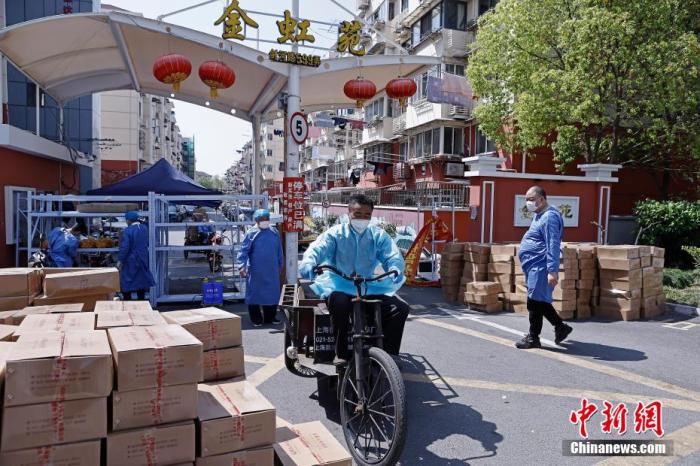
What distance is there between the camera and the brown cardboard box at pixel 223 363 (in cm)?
339

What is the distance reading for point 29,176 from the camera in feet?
35.6

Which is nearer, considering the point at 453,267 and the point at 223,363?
the point at 223,363

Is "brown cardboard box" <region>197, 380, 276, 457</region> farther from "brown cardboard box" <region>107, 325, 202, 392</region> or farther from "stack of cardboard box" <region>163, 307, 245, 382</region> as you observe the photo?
"stack of cardboard box" <region>163, 307, 245, 382</region>

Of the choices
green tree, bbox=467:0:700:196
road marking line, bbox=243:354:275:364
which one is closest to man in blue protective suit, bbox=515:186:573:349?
road marking line, bbox=243:354:275:364

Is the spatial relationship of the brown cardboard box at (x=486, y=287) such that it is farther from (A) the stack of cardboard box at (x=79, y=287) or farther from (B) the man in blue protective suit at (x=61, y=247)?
(B) the man in blue protective suit at (x=61, y=247)

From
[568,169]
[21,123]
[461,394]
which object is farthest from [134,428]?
[568,169]

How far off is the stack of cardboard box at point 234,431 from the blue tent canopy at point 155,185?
7538 mm

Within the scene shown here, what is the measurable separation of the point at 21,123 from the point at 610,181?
17589mm

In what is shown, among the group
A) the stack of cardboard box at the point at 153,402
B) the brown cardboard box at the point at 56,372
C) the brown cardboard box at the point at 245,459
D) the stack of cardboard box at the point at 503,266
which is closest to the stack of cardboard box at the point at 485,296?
the stack of cardboard box at the point at 503,266

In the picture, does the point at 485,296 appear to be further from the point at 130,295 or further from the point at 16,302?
the point at 16,302

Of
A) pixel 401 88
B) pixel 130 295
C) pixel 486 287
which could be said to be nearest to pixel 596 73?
pixel 401 88

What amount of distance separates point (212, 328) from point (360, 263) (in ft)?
4.36

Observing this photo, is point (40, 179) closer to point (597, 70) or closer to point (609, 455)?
point (609, 455)

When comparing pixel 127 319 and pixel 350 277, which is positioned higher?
pixel 350 277
